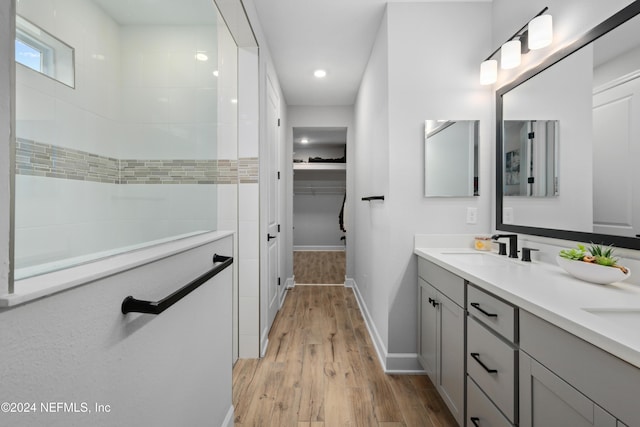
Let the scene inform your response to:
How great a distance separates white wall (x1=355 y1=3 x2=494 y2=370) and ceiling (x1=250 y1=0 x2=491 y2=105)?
13.9 inches

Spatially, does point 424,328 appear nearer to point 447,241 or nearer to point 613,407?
point 447,241

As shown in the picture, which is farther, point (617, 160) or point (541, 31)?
point (541, 31)

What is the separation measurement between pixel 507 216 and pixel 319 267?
4.09 meters

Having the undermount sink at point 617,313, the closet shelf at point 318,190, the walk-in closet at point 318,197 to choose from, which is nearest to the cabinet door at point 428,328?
the undermount sink at point 617,313

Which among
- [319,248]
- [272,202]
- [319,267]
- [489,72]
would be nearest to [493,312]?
[489,72]

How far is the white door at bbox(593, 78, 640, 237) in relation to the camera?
1168 millimetres

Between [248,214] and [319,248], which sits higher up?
[248,214]

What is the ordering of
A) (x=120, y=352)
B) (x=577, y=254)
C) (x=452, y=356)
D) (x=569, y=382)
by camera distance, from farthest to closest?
1. (x=452, y=356)
2. (x=577, y=254)
3. (x=569, y=382)
4. (x=120, y=352)

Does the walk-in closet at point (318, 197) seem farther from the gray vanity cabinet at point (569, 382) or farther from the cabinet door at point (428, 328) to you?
the gray vanity cabinet at point (569, 382)

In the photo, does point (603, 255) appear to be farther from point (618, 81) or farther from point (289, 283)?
point (289, 283)

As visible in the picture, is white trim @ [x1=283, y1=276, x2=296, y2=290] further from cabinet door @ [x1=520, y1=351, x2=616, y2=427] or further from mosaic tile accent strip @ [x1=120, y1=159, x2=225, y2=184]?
cabinet door @ [x1=520, y1=351, x2=616, y2=427]

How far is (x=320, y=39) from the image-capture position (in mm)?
2627

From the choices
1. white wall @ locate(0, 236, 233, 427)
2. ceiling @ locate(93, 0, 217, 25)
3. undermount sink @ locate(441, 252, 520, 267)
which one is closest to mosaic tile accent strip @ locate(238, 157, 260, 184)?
ceiling @ locate(93, 0, 217, 25)

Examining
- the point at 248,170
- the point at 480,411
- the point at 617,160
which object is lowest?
the point at 480,411
